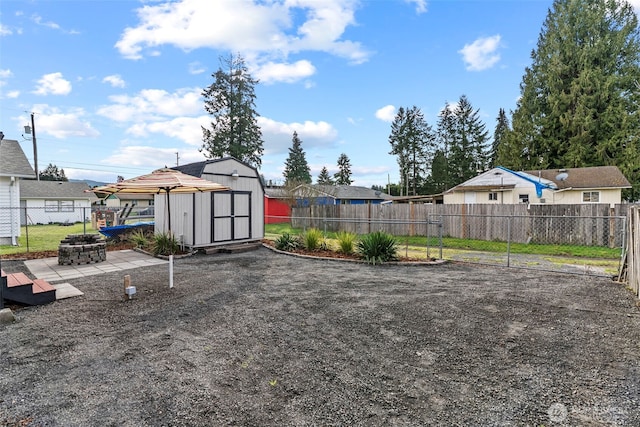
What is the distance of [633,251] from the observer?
5.54 meters

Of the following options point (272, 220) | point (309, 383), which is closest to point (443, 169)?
point (272, 220)

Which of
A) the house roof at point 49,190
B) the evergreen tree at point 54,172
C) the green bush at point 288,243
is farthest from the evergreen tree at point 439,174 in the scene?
the evergreen tree at point 54,172

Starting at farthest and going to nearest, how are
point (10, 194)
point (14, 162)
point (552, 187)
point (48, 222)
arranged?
point (48, 222), point (552, 187), point (14, 162), point (10, 194)

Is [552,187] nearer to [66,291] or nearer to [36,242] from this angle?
[66,291]

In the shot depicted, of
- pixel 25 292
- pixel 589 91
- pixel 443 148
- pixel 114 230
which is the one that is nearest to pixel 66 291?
pixel 25 292

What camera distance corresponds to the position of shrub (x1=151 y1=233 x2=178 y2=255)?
30.1 feet

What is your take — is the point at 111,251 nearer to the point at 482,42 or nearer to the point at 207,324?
the point at 207,324

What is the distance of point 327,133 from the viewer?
26.1 m

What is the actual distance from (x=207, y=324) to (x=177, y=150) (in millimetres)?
32984

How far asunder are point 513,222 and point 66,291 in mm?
13931

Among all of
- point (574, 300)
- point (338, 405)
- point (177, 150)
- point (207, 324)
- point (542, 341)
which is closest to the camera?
point (338, 405)

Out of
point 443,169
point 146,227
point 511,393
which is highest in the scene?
point 443,169

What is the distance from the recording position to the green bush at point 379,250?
825 cm

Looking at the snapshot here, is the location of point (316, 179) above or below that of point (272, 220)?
above
